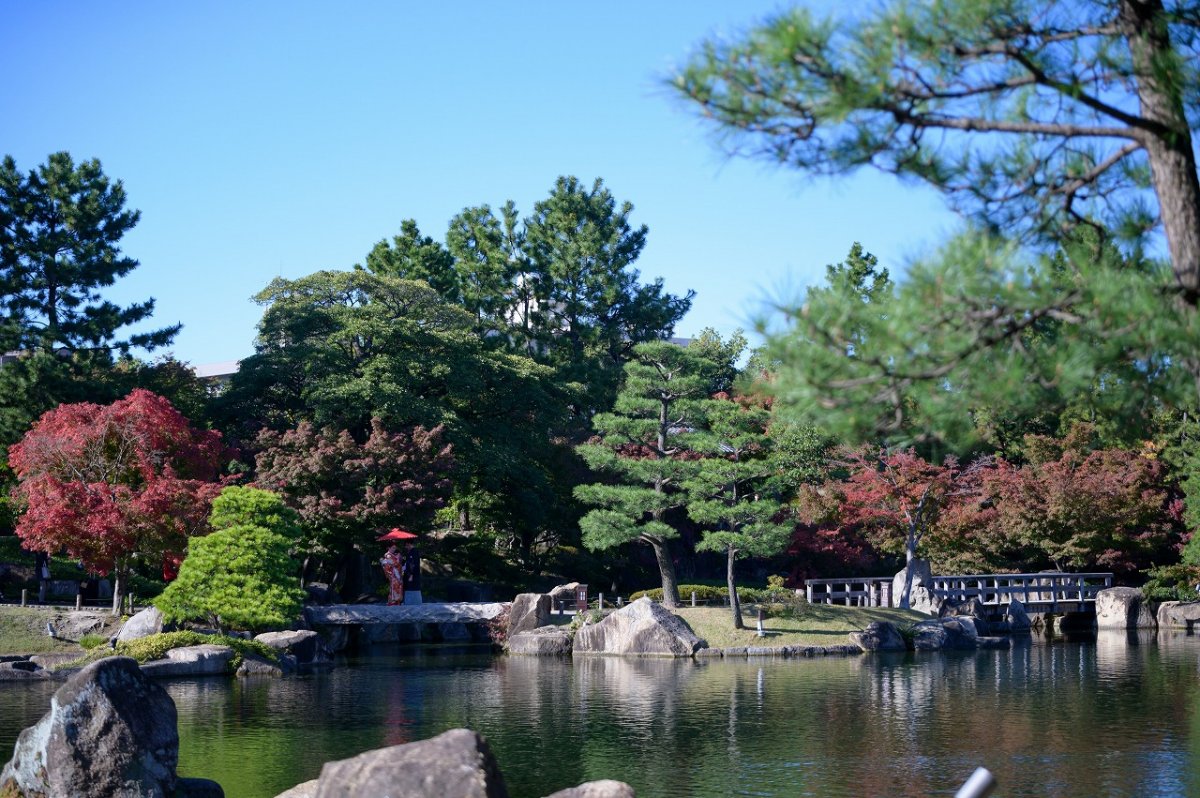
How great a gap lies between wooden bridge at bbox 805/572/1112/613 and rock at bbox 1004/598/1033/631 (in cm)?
21

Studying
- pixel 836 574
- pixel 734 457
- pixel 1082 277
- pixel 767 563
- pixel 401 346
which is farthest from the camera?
pixel 767 563

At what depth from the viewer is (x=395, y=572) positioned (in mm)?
29156

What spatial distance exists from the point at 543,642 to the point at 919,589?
9.67 m

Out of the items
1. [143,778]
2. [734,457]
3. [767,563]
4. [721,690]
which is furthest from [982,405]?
[767,563]

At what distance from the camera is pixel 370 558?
33.5 meters

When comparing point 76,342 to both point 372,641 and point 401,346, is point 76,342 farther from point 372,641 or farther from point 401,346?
point 372,641

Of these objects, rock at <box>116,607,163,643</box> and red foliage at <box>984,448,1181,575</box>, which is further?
red foliage at <box>984,448,1181,575</box>

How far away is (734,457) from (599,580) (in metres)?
11.2

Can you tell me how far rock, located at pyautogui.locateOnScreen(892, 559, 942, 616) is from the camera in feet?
95.2

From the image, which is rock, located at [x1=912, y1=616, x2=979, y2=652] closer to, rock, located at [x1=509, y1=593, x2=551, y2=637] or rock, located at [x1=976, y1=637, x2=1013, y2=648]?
rock, located at [x1=976, y1=637, x2=1013, y2=648]

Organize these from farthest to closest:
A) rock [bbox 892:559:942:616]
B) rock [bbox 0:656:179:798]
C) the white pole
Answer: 1. rock [bbox 892:559:942:616]
2. rock [bbox 0:656:179:798]
3. the white pole

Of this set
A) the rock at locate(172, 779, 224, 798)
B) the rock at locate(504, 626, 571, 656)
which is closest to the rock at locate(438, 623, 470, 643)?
the rock at locate(504, 626, 571, 656)

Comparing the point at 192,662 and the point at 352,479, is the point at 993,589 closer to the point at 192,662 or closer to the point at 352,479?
the point at 352,479

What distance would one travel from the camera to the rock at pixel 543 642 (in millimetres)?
25859
